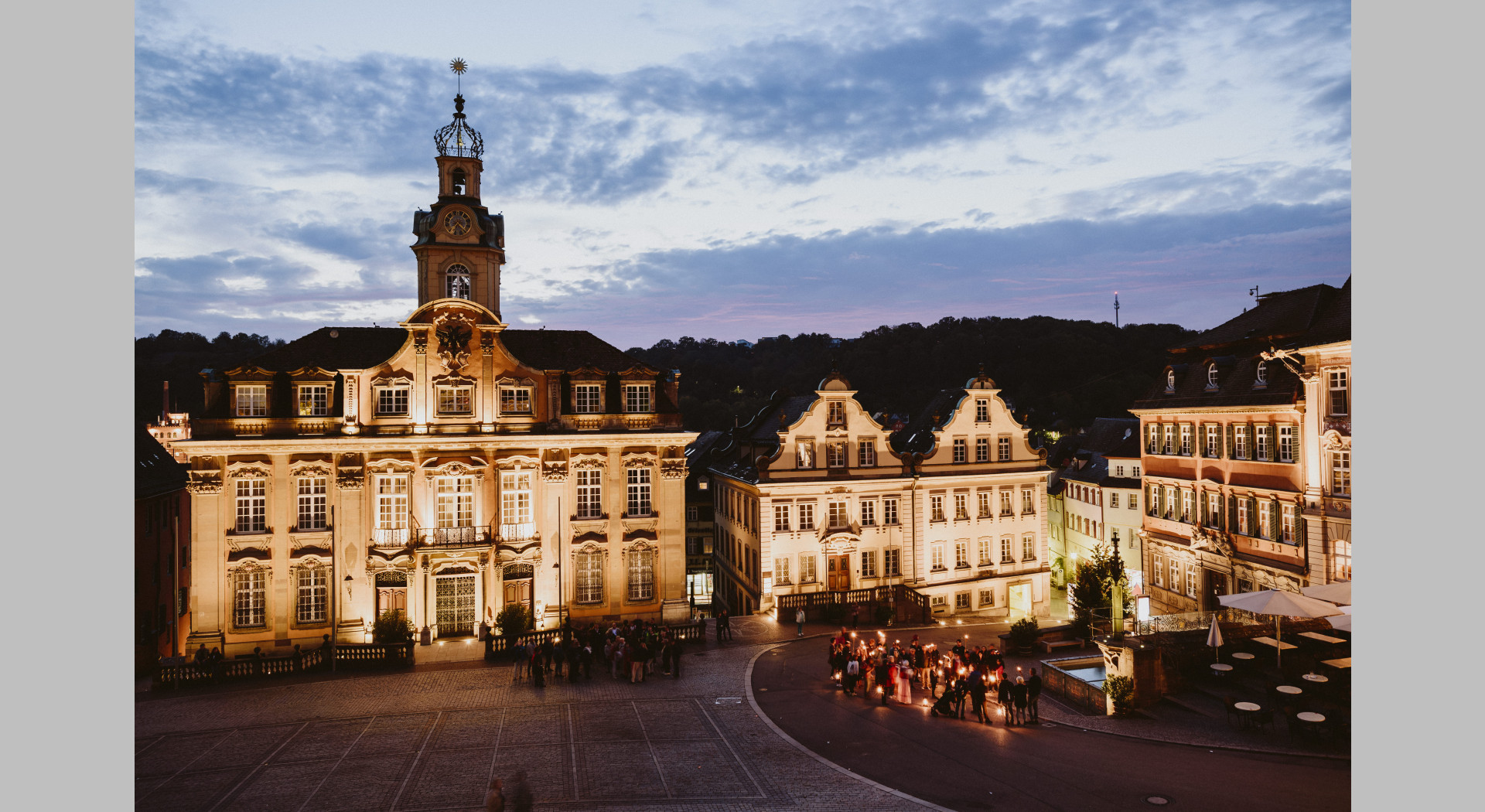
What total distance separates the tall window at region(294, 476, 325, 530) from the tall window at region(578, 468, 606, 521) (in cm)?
1090

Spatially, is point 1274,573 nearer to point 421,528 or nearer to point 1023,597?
point 1023,597

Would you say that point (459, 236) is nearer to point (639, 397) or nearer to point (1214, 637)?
point (639, 397)

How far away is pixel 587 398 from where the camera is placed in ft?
124

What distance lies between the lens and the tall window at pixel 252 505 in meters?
34.3

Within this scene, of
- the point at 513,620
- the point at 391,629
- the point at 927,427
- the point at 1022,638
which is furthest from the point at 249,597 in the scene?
the point at 927,427

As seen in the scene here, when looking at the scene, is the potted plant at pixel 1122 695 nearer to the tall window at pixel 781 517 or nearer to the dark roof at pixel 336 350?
the tall window at pixel 781 517

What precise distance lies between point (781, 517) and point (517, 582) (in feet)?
43.4

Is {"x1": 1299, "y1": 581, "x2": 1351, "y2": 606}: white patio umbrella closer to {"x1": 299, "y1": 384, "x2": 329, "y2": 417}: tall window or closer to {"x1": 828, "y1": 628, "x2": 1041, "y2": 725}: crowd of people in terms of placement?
{"x1": 828, "y1": 628, "x2": 1041, "y2": 725}: crowd of people

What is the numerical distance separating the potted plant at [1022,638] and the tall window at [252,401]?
3242cm

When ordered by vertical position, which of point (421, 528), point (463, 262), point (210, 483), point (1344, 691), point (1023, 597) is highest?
point (463, 262)

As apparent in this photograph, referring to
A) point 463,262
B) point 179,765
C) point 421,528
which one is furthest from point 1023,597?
point 179,765

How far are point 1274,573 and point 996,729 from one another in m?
21.5

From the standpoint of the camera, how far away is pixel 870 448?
42.6 meters

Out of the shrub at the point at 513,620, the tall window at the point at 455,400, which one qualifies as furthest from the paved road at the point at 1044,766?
the tall window at the point at 455,400
